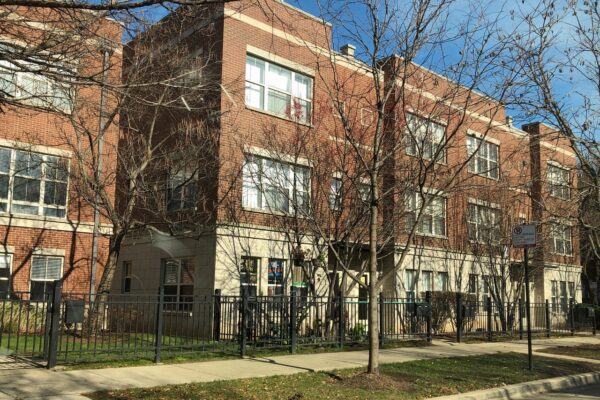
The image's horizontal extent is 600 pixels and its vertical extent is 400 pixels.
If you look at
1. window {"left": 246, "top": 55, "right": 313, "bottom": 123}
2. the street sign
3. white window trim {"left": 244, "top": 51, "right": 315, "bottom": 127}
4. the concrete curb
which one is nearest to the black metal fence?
the street sign

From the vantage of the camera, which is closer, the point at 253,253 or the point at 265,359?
the point at 265,359

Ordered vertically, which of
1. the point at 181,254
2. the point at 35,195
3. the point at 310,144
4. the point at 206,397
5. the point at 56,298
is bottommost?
the point at 206,397

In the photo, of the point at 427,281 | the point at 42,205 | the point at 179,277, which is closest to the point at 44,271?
the point at 42,205

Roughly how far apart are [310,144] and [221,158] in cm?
265

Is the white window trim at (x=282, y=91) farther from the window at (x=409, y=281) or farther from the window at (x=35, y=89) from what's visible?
the window at (x=409, y=281)

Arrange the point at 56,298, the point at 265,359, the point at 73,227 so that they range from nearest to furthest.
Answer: the point at 56,298
the point at 265,359
the point at 73,227

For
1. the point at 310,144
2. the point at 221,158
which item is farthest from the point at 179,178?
the point at 310,144

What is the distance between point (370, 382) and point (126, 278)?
46.4ft

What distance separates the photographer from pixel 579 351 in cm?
1631

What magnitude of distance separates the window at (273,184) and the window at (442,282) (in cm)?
927

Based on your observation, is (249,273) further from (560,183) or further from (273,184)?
(560,183)

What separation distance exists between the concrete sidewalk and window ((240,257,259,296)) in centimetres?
506

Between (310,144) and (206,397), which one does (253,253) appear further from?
(206,397)

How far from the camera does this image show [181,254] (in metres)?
18.4
